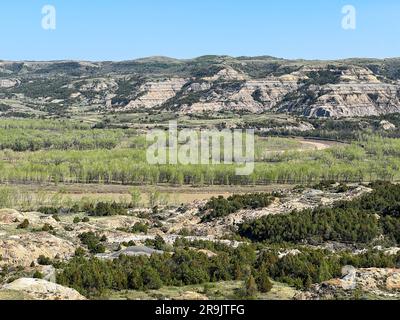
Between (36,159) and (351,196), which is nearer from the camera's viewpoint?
(351,196)

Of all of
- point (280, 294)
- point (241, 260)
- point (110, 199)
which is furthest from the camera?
point (110, 199)

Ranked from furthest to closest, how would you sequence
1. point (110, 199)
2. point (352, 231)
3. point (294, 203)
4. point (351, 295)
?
point (110, 199) → point (294, 203) → point (352, 231) → point (351, 295)

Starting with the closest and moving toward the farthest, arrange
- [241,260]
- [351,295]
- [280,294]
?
[351,295] < [280,294] < [241,260]

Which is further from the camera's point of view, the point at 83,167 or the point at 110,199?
the point at 83,167

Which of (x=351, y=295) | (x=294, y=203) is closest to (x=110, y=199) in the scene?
(x=294, y=203)

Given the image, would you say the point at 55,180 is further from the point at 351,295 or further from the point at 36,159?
the point at 351,295
